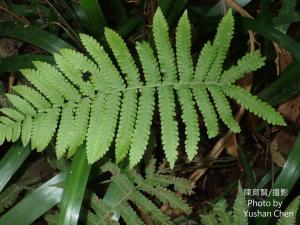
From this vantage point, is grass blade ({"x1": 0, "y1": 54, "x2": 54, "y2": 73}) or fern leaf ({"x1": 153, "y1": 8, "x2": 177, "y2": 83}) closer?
fern leaf ({"x1": 153, "y1": 8, "x2": 177, "y2": 83})

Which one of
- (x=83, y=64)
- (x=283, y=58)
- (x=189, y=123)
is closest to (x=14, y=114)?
(x=83, y=64)

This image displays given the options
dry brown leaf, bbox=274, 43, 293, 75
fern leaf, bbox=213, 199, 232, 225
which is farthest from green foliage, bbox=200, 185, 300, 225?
dry brown leaf, bbox=274, 43, 293, 75

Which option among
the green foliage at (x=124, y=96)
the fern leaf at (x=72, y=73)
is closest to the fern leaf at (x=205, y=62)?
the green foliage at (x=124, y=96)

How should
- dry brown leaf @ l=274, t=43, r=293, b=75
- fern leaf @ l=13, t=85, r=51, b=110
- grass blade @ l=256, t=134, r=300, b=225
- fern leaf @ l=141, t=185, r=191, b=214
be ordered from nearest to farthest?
fern leaf @ l=13, t=85, r=51, b=110 → grass blade @ l=256, t=134, r=300, b=225 → fern leaf @ l=141, t=185, r=191, b=214 → dry brown leaf @ l=274, t=43, r=293, b=75

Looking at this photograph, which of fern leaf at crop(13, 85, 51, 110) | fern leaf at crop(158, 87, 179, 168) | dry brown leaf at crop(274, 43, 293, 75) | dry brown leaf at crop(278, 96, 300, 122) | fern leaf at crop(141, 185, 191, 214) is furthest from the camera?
dry brown leaf at crop(278, 96, 300, 122)

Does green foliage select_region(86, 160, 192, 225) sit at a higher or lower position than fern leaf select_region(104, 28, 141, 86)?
lower

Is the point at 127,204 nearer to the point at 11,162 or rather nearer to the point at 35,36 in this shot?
the point at 11,162

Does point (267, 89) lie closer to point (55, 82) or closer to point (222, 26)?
point (222, 26)

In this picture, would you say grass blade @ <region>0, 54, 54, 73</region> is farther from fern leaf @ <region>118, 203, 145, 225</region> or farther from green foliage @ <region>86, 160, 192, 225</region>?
fern leaf @ <region>118, 203, 145, 225</region>
